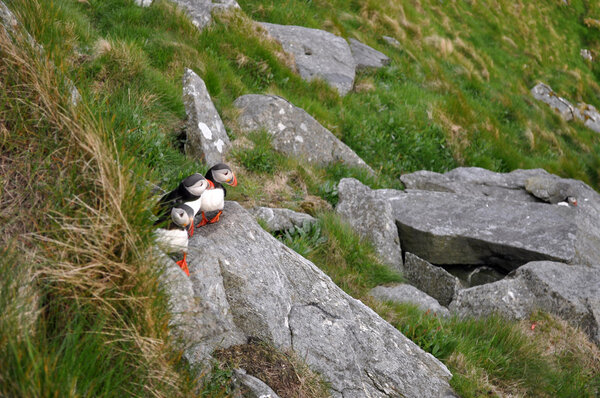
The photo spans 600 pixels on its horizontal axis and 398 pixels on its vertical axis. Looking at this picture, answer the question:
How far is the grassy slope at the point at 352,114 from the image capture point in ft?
15.5

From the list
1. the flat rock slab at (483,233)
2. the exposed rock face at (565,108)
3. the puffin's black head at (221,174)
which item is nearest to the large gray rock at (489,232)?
the flat rock slab at (483,233)

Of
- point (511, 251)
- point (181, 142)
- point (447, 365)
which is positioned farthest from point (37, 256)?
point (511, 251)

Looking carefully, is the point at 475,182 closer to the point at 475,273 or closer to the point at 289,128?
the point at 475,273

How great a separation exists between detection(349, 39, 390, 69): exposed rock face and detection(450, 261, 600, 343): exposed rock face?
7324 mm

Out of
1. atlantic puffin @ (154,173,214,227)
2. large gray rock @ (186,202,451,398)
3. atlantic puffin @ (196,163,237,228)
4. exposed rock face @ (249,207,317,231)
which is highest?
atlantic puffin @ (154,173,214,227)

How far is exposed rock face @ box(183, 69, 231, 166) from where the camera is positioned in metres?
6.47

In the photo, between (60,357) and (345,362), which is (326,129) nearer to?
(345,362)

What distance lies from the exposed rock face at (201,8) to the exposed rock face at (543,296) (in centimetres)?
699

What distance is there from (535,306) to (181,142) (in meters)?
5.07

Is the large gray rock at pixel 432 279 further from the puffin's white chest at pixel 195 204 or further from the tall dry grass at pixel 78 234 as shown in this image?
the tall dry grass at pixel 78 234

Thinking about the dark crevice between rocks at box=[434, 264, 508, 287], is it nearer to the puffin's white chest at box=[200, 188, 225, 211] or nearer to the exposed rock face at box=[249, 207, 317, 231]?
the exposed rock face at box=[249, 207, 317, 231]

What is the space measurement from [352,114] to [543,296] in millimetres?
5481

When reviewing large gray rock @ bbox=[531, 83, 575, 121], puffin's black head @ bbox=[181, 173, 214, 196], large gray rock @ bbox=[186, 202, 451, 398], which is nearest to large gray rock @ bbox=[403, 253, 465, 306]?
large gray rock @ bbox=[186, 202, 451, 398]

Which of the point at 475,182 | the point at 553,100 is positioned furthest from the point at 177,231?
the point at 553,100
